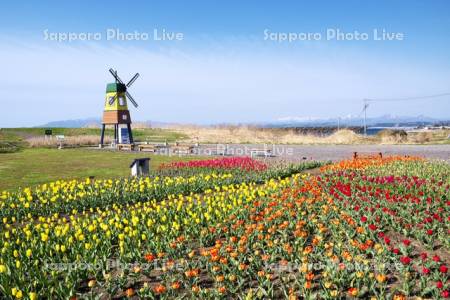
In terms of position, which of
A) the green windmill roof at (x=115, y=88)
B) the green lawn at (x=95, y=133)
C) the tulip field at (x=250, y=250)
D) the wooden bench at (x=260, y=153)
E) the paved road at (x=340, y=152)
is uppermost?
the green windmill roof at (x=115, y=88)

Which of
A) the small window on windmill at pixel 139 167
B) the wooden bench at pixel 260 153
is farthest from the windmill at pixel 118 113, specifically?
the small window on windmill at pixel 139 167

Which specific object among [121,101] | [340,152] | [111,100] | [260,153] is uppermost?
[111,100]

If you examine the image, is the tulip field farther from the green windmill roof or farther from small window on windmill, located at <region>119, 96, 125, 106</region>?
the green windmill roof

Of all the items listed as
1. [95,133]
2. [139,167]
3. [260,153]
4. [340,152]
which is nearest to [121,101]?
[260,153]

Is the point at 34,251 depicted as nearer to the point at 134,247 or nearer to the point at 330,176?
the point at 134,247

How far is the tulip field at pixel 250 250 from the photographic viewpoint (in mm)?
5539

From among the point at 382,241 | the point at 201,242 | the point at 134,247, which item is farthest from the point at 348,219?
the point at 134,247

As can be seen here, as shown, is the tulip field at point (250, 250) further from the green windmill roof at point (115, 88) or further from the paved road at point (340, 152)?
the green windmill roof at point (115, 88)

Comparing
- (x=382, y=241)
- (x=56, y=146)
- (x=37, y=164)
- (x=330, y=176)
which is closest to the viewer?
(x=382, y=241)

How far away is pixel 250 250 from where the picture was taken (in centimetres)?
700

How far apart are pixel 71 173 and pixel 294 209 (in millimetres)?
13331

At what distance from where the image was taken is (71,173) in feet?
61.8

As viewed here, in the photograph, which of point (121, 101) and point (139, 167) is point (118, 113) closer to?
point (121, 101)

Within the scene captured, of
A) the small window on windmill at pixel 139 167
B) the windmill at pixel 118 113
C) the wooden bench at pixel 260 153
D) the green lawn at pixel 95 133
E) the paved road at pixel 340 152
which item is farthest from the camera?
the green lawn at pixel 95 133
